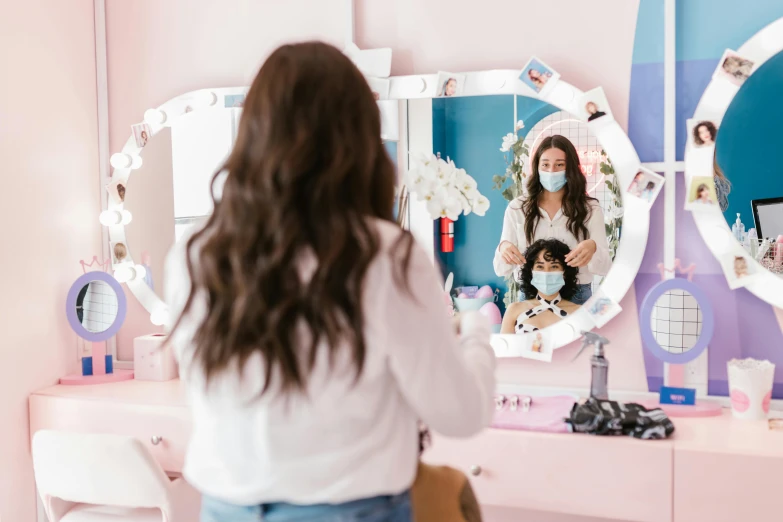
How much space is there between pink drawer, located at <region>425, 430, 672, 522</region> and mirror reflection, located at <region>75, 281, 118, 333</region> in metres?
1.09

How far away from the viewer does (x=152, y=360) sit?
2.13 meters

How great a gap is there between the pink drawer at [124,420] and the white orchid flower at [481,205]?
88 cm

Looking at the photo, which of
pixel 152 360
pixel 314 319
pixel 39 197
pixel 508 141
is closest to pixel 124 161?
pixel 39 197

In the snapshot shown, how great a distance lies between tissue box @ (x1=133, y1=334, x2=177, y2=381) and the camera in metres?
2.13

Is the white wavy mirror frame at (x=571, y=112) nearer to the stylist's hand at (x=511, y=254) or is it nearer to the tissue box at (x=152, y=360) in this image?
the stylist's hand at (x=511, y=254)

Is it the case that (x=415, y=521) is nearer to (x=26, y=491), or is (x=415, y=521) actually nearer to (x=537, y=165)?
(x=537, y=165)

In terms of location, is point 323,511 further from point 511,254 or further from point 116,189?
point 116,189

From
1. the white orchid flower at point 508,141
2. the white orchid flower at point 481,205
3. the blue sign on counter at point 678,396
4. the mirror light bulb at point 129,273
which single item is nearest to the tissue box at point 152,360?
the mirror light bulb at point 129,273

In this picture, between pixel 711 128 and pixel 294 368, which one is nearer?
pixel 294 368

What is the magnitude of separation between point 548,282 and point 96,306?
130 centimetres

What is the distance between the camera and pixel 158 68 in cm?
224

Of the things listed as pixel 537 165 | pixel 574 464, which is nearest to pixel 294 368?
pixel 574 464

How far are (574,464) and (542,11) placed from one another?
1087 mm

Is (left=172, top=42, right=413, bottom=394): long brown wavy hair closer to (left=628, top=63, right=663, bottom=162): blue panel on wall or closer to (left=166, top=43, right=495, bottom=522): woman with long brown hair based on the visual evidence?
(left=166, top=43, right=495, bottom=522): woman with long brown hair
